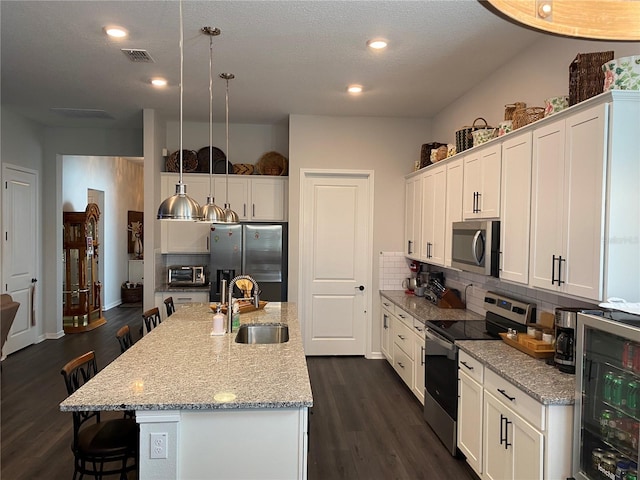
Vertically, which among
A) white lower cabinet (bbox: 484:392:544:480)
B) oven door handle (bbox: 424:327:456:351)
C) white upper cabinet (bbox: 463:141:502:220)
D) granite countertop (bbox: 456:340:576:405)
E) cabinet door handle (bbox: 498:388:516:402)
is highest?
white upper cabinet (bbox: 463:141:502:220)

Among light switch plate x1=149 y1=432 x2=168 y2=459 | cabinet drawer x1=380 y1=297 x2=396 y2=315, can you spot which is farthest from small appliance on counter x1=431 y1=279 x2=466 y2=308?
light switch plate x1=149 y1=432 x2=168 y2=459

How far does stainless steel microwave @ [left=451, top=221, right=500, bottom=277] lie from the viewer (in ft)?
10.1

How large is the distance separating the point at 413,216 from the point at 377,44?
7.38 ft

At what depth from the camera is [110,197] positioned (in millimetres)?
8805

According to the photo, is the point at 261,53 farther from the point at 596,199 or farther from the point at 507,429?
the point at 507,429

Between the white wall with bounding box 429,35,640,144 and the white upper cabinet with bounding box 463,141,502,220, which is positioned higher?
the white wall with bounding box 429,35,640,144

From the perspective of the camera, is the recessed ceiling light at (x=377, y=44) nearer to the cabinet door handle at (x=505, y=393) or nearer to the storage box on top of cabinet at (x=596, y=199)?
the storage box on top of cabinet at (x=596, y=199)

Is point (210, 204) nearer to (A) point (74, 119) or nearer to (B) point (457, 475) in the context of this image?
(B) point (457, 475)

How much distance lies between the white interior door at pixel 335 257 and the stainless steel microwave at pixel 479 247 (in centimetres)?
202

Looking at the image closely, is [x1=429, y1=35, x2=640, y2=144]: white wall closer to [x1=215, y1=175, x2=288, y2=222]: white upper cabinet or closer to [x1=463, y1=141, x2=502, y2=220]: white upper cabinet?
[x1=463, y1=141, x2=502, y2=220]: white upper cabinet

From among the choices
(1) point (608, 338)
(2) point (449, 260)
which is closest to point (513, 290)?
(2) point (449, 260)

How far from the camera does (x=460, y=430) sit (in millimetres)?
3004

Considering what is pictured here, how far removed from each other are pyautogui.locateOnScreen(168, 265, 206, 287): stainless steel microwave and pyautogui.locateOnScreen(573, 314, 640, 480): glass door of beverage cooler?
4.45 m

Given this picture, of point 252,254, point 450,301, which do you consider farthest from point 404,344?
point 252,254
